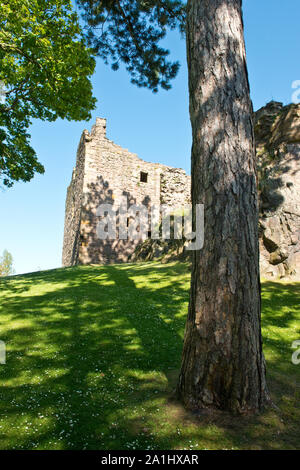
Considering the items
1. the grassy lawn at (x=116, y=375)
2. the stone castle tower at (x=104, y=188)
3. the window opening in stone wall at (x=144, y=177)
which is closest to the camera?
the grassy lawn at (x=116, y=375)

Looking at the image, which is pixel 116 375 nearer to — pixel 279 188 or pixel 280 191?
pixel 280 191

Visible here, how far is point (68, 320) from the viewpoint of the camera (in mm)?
6664

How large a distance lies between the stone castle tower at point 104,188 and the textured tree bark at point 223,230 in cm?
1428

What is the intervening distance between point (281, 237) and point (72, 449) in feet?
27.8

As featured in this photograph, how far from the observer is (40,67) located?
10617 millimetres

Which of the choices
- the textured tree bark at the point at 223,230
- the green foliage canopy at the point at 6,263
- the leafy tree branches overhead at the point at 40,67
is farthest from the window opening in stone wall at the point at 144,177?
the green foliage canopy at the point at 6,263

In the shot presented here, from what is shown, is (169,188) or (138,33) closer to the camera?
(138,33)

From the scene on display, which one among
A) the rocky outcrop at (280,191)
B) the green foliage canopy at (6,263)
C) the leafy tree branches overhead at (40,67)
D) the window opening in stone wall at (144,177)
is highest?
the leafy tree branches overhead at (40,67)

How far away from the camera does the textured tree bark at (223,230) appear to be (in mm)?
3279

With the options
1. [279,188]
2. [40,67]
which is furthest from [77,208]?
[279,188]

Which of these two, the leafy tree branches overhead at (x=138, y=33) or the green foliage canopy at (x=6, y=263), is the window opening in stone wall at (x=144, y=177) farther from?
the green foliage canopy at (x=6, y=263)

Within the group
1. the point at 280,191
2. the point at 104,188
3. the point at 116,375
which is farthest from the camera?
the point at 104,188

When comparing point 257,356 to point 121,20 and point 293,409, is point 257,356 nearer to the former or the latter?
point 293,409

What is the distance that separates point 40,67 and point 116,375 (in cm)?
1066
